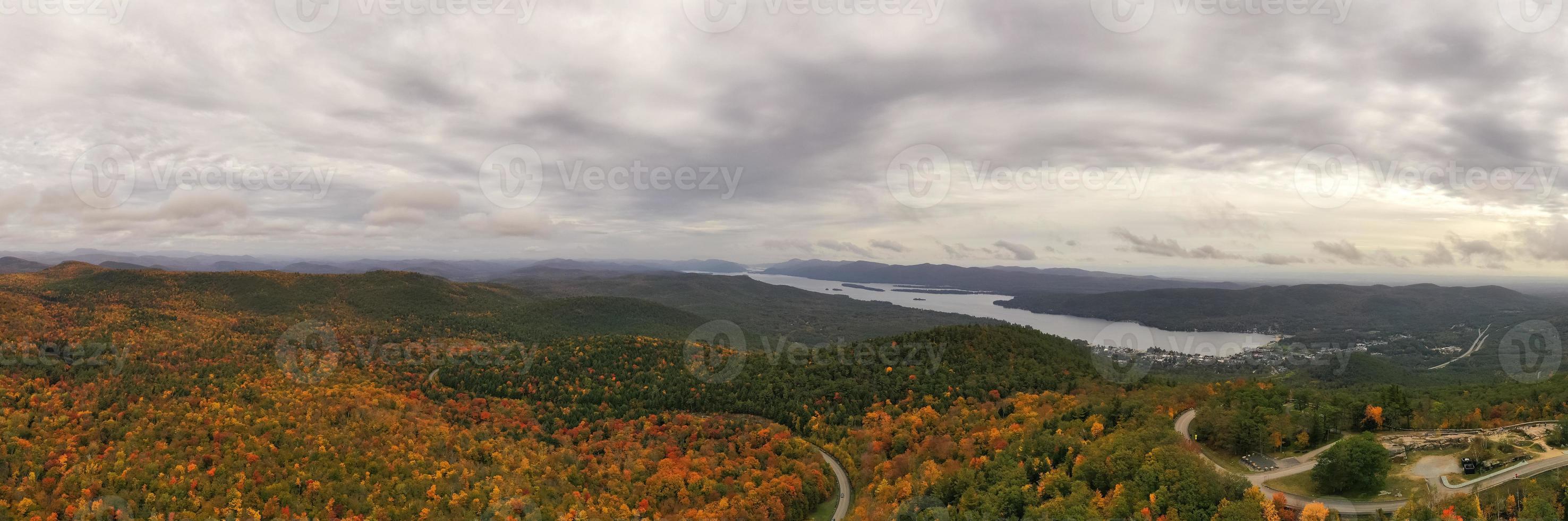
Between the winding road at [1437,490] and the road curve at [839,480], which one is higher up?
the winding road at [1437,490]

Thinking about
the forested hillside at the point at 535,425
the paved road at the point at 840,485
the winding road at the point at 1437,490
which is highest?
the winding road at the point at 1437,490

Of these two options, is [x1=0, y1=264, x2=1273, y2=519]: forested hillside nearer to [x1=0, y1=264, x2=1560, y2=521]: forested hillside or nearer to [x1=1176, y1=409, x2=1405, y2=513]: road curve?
[x1=0, y1=264, x2=1560, y2=521]: forested hillside

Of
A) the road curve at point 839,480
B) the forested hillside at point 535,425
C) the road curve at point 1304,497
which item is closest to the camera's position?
the road curve at point 1304,497

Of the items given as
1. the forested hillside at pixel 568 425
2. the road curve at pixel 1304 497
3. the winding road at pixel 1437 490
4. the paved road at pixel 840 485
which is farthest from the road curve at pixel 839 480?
the winding road at pixel 1437 490

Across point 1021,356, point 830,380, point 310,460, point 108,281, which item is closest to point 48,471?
point 310,460

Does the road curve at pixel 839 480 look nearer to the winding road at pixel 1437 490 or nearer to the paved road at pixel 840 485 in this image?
the paved road at pixel 840 485

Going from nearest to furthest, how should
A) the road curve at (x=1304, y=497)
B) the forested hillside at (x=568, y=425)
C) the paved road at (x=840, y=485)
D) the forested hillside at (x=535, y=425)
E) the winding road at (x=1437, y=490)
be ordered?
1. the winding road at (x=1437, y=490)
2. the road curve at (x=1304, y=497)
3. the forested hillside at (x=568, y=425)
4. the forested hillside at (x=535, y=425)
5. the paved road at (x=840, y=485)

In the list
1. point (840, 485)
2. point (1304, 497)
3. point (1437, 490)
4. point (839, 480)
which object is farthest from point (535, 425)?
point (1437, 490)

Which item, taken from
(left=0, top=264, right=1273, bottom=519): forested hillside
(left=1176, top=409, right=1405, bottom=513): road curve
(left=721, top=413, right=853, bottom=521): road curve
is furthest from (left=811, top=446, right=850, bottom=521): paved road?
(left=1176, top=409, right=1405, bottom=513): road curve

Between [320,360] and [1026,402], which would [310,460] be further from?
[1026,402]
